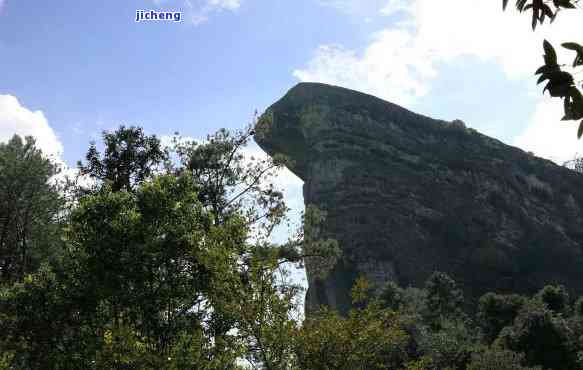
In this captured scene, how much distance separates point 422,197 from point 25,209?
96037 millimetres

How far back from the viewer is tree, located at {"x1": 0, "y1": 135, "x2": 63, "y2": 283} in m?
28.4

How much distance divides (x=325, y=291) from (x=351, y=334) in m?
94.1

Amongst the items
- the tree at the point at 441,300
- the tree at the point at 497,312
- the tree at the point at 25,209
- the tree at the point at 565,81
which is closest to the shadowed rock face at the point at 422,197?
the tree at the point at 441,300

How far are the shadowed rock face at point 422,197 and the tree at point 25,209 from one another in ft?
242

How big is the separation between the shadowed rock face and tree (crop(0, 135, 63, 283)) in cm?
7386

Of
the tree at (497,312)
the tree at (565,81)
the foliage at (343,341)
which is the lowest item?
the tree at (565,81)

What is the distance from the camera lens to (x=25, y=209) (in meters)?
29.8

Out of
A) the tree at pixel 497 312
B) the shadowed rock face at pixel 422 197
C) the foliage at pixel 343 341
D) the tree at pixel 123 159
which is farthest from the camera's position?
the shadowed rock face at pixel 422 197

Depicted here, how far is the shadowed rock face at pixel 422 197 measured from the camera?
104812 mm

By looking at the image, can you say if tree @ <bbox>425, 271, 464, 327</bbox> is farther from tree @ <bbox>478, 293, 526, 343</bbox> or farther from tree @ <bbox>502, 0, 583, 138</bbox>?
tree @ <bbox>502, 0, 583, 138</bbox>

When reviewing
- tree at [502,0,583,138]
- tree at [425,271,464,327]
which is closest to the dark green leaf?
tree at [502,0,583,138]

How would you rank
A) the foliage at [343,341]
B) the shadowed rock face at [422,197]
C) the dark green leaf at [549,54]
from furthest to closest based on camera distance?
the shadowed rock face at [422,197], the foliage at [343,341], the dark green leaf at [549,54]

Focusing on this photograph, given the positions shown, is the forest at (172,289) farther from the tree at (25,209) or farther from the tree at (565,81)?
the tree at (565,81)

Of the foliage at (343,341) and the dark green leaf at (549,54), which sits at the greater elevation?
the foliage at (343,341)
